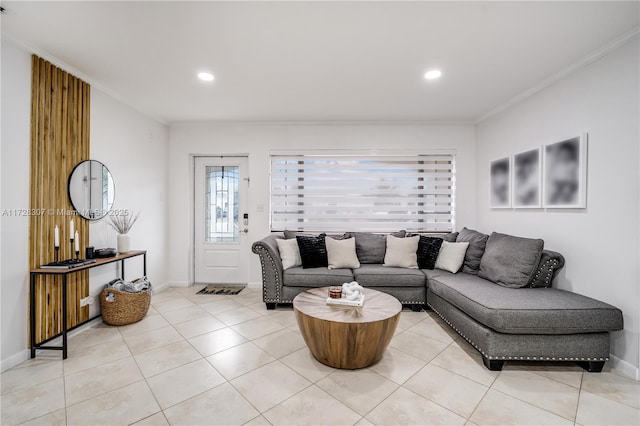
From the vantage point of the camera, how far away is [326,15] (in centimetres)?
190

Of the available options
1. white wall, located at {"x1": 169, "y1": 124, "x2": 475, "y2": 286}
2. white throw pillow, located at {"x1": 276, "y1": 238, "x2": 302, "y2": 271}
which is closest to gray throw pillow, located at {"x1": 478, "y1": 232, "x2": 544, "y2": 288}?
white wall, located at {"x1": 169, "y1": 124, "x2": 475, "y2": 286}

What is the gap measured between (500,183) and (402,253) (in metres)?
1.58

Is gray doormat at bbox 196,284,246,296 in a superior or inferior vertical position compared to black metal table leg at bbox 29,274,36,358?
inferior

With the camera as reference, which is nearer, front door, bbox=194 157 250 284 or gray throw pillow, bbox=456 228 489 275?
gray throw pillow, bbox=456 228 489 275

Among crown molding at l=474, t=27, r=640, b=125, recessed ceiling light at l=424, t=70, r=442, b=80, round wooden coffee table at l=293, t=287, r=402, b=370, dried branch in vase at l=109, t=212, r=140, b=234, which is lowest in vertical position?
round wooden coffee table at l=293, t=287, r=402, b=370

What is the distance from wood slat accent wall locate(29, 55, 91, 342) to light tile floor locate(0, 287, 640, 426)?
39 cm

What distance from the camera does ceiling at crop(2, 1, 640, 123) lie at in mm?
1868

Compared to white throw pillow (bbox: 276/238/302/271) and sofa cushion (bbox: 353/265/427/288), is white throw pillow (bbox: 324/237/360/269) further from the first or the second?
white throw pillow (bbox: 276/238/302/271)

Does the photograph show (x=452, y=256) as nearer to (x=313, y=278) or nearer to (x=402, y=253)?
(x=402, y=253)

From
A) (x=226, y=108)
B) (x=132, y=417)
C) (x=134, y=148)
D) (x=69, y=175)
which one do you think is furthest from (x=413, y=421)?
(x=134, y=148)

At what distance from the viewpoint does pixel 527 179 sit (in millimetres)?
3146

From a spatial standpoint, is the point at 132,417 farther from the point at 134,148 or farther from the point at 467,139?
the point at 467,139

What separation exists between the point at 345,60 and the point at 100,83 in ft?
8.71

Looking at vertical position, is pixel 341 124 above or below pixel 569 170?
above
